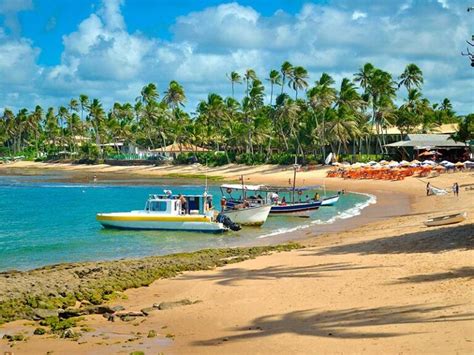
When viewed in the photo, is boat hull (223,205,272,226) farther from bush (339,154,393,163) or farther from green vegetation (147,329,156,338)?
bush (339,154,393,163)

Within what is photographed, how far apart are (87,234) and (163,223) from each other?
4416 millimetres

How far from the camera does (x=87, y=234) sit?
36438 mm

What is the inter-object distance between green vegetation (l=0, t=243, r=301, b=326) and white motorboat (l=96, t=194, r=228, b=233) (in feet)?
33.1

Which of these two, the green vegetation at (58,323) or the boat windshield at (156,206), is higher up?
the boat windshield at (156,206)

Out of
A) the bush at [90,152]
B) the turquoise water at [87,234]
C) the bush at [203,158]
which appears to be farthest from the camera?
the bush at [90,152]

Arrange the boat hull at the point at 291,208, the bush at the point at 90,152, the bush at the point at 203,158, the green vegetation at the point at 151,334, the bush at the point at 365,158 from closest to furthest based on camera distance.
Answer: the green vegetation at the point at 151,334 → the boat hull at the point at 291,208 → the bush at the point at 365,158 → the bush at the point at 203,158 → the bush at the point at 90,152

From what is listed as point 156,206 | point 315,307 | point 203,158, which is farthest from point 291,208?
point 203,158

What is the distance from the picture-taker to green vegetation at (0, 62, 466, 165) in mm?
94600

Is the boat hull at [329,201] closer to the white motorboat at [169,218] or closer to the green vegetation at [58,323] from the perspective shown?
the white motorboat at [169,218]

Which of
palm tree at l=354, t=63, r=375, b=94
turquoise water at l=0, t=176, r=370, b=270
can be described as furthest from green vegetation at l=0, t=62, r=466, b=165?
turquoise water at l=0, t=176, r=370, b=270

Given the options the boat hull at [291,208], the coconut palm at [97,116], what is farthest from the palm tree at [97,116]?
the boat hull at [291,208]

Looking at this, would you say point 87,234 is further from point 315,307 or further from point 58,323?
point 315,307

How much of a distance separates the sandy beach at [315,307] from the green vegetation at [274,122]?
177 feet

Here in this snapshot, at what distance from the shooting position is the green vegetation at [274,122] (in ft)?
310
